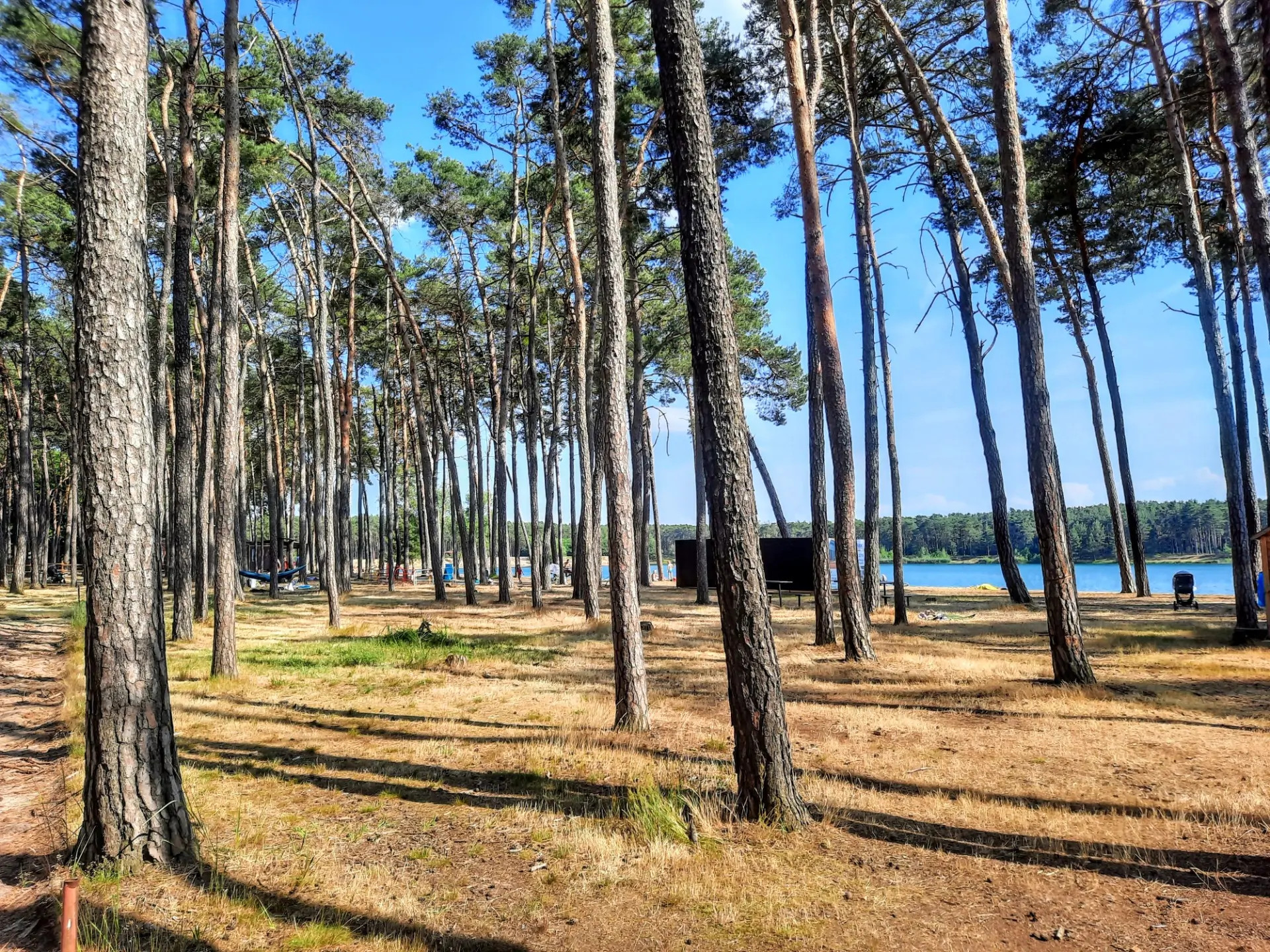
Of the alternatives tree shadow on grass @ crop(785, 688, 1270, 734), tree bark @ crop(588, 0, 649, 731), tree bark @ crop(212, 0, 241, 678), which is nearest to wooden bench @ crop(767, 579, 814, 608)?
tree shadow on grass @ crop(785, 688, 1270, 734)

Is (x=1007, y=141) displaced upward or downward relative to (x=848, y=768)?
upward

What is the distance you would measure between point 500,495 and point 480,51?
9.83 meters

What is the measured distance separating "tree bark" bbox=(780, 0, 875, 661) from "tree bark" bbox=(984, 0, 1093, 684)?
2.19 meters

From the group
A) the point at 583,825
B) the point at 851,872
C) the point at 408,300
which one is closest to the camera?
the point at 851,872

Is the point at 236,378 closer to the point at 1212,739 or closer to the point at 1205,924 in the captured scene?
the point at 1205,924

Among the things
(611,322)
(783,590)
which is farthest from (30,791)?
(783,590)

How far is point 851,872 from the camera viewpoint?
128 inches

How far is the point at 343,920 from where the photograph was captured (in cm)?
292

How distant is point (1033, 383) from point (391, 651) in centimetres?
902

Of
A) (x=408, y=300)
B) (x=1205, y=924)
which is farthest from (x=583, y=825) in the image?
(x=408, y=300)

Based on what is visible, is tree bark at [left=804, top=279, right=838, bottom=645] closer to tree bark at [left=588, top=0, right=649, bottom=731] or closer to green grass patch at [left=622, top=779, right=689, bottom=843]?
tree bark at [left=588, top=0, right=649, bottom=731]

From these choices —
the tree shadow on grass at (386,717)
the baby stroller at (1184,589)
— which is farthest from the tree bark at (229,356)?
the baby stroller at (1184,589)

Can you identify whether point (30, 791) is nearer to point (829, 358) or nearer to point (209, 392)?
point (209, 392)

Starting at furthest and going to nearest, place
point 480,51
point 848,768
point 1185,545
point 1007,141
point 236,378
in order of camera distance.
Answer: point 1185,545 < point 480,51 < point 236,378 < point 1007,141 < point 848,768
